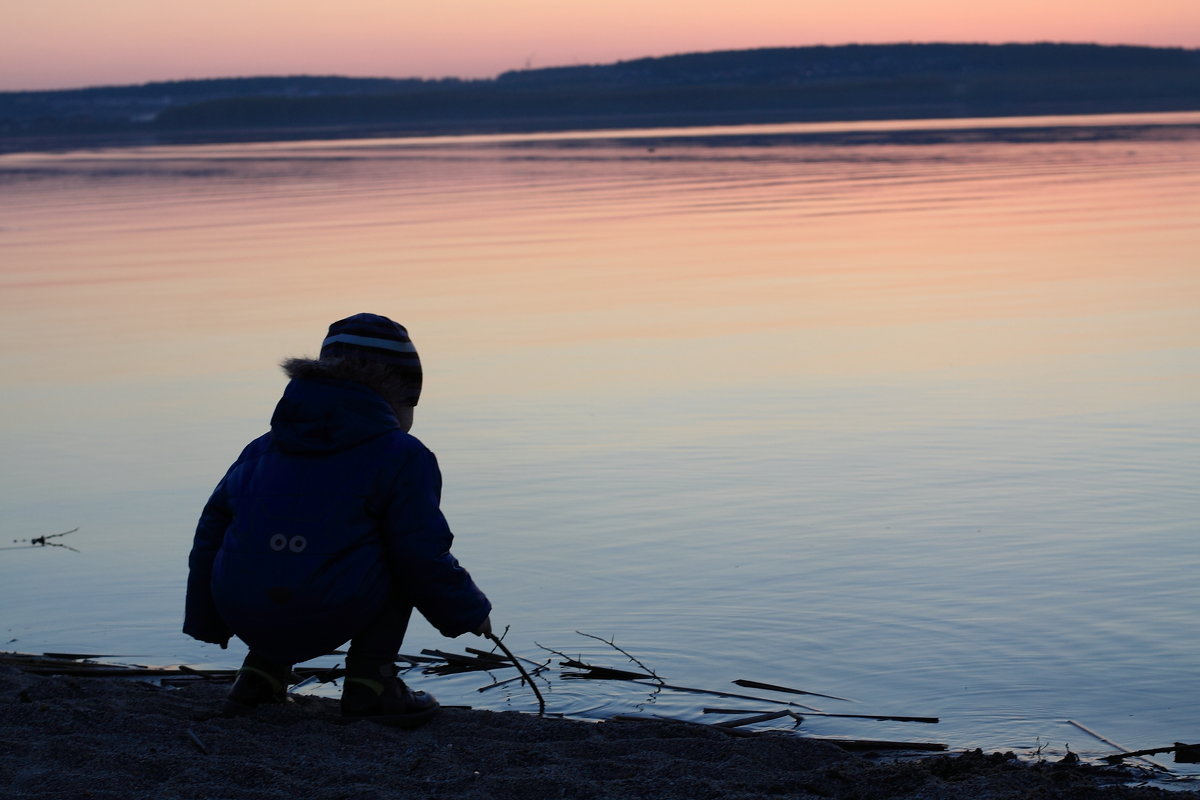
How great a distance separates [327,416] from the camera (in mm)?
4395

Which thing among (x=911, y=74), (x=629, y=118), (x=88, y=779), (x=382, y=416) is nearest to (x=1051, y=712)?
(x=382, y=416)

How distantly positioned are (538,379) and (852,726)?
19.1 feet

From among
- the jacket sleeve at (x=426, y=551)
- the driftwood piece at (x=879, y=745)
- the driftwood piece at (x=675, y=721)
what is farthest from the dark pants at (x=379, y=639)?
the driftwood piece at (x=879, y=745)

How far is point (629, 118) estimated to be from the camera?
104 metres

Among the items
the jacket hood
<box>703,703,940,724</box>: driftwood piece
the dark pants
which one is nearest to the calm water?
<box>703,703,940,724</box>: driftwood piece

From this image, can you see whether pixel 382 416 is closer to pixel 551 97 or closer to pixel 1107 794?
pixel 1107 794

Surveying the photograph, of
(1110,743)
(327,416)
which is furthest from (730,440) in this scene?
(327,416)

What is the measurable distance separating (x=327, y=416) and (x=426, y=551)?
473mm

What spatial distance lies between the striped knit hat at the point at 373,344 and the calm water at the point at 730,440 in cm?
134

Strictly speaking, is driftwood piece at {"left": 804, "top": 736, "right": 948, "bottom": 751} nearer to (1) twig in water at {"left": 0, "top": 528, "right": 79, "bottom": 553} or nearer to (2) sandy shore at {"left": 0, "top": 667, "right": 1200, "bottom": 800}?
(2) sandy shore at {"left": 0, "top": 667, "right": 1200, "bottom": 800}

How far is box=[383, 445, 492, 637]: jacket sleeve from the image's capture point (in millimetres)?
4395

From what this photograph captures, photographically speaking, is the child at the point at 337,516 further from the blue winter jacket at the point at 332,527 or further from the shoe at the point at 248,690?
the shoe at the point at 248,690

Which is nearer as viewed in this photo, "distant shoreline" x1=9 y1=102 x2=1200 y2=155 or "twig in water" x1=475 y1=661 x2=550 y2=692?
"twig in water" x1=475 y1=661 x2=550 y2=692

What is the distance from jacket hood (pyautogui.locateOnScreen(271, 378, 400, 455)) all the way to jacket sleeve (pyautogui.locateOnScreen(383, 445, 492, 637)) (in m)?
0.16
